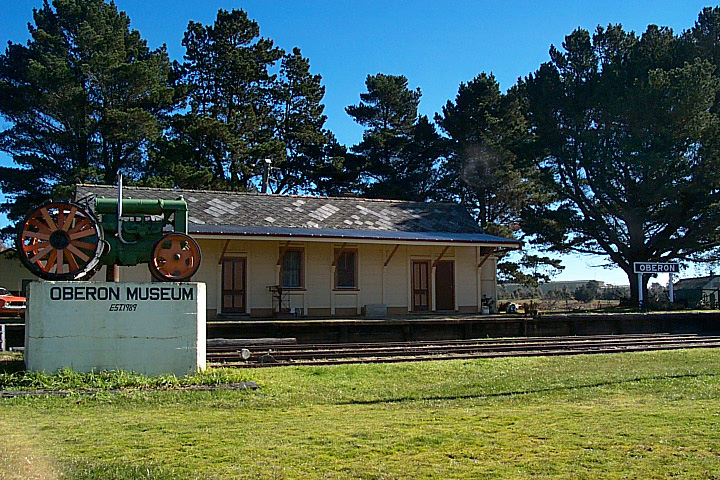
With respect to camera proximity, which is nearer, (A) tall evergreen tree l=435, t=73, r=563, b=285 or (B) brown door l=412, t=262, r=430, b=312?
(B) brown door l=412, t=262, r=430, b=312

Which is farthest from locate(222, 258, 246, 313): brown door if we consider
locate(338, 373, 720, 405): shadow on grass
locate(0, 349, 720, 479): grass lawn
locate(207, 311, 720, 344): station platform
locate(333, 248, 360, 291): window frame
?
locate(338, 373, 720, 405): shadow on grass

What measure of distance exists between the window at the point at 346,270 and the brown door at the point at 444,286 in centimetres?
295

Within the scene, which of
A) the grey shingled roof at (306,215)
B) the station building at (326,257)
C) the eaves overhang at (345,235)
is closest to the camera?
the eaves overhang at (345,235)

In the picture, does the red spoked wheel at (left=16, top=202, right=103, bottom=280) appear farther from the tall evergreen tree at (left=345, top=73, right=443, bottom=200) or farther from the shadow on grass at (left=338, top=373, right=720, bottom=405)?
the tall evergreen tree at (left=345, top=73, right=443, bottom=200)

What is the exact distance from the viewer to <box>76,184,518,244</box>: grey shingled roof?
73.8 ft

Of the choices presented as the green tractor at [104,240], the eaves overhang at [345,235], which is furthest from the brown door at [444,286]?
the green tractor at [104,240]

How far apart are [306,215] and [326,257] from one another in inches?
80.8

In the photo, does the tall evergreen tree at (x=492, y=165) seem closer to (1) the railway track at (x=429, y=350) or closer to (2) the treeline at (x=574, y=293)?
(2) the treeline at (x=574, y=293)

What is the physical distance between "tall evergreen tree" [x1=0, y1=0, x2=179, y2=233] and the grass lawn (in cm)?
2495

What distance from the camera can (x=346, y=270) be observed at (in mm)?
23484

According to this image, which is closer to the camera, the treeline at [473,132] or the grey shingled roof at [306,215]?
the grey shingled roof at [306,215]

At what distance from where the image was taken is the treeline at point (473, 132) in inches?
1250

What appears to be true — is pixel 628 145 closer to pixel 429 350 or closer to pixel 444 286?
pixel 444 286

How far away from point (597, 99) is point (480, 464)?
1205 inches
